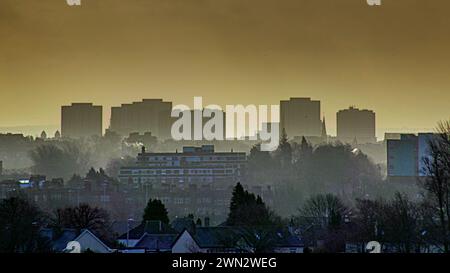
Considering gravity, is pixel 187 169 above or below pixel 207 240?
above

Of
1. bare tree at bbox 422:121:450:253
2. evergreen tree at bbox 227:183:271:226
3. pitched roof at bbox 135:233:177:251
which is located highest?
bare tree at bbox 422:121:450:253

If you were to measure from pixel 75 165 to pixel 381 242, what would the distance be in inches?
922

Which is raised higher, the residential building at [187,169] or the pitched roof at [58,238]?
the residential building at [187,169]

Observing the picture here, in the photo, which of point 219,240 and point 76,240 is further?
point 219,240

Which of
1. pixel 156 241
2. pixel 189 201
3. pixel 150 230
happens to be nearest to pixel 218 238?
pixel 156 241

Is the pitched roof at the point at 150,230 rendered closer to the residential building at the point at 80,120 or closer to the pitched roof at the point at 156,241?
the pitched roof at the point at 156,241

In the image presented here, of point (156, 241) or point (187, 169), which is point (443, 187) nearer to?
point (156, 241)

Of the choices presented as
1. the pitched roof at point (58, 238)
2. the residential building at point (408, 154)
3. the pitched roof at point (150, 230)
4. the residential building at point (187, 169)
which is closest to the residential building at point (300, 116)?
the residential building at point (408, 154)

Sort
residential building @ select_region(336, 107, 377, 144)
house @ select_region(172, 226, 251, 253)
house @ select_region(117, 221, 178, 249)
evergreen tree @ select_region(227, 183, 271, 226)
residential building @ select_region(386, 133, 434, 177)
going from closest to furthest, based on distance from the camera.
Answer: house @ select_region(172, 226, 251, 253) → house @ select_region(117, 221, 178, 249) → evergreen tree @ select_region(227, 183, 271, 226) → residential building @ select_region(386, 133, 434, 177) → residential building @ select_region(336, 107, 377, 144)

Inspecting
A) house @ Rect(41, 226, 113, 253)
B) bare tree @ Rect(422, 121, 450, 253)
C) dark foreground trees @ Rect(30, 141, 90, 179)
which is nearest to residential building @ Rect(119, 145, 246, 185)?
dark foreground trees @ Rect(30, 141, 90, 179)

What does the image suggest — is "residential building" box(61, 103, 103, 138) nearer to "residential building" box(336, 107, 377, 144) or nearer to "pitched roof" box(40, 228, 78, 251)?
"pitched roof" box(40, 228, 78, 251)

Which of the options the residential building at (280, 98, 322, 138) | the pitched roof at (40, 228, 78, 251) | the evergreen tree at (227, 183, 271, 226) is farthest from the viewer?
the residential building at (280, 98, 322, 138)

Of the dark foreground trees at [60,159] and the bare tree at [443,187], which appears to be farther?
the dark foreground trees at [60,159]
